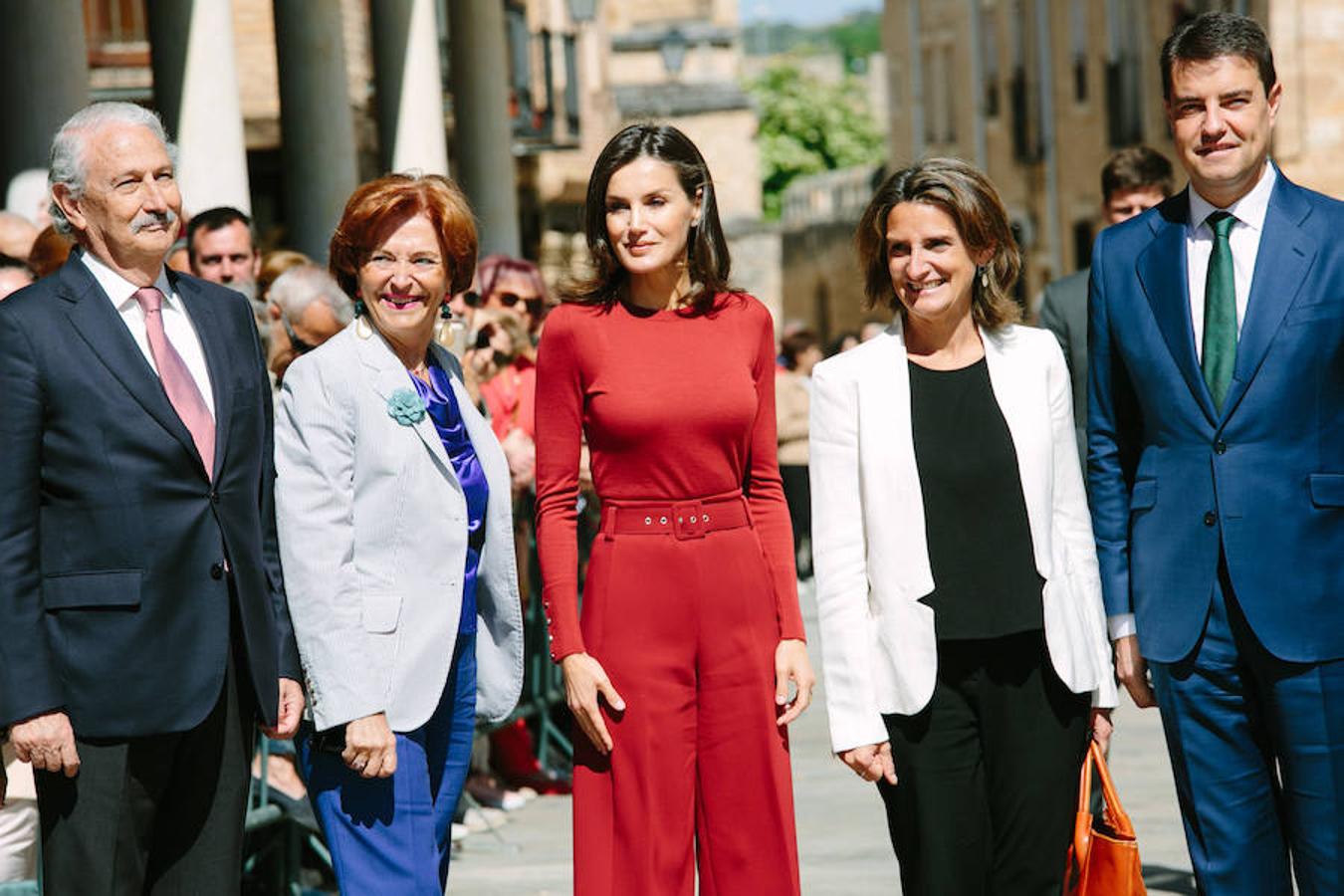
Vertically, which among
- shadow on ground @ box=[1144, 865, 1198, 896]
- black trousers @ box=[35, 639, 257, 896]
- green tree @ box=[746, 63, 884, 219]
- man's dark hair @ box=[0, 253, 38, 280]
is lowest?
shadow on ground @ box=[1144, 865, 1198, 896]

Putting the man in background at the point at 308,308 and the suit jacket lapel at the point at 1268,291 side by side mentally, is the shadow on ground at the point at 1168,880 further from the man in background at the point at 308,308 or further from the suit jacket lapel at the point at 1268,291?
the man in background at the point at 308,308

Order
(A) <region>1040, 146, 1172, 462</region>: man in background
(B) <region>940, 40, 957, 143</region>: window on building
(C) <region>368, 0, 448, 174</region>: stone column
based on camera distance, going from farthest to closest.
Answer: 1. (B) <region>940, 40, 957, 143</region>: window on building
2. (C) <region>368, 0, 448, 174</region>: stone column
3. (A) <region>1040, 146, 1172, 462</region>: man in background

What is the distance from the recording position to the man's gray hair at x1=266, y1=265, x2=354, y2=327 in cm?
Answer: 754

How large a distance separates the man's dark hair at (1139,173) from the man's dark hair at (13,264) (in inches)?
138

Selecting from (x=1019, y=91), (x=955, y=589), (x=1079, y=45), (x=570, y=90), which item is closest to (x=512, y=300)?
(x=955, y=589)

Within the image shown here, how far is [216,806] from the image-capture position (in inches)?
197

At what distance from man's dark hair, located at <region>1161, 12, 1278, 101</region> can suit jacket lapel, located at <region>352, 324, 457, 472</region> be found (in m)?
1.91

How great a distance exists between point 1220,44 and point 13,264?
12.4 ft

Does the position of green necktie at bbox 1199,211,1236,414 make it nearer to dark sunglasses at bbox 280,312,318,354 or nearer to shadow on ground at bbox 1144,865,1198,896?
shadow on ground at bbox 1144,865,1198,896

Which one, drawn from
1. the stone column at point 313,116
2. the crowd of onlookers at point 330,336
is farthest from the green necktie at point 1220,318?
the stone column at point 313,116

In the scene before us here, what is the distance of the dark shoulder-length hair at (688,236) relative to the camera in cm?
535

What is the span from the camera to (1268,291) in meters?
5.12

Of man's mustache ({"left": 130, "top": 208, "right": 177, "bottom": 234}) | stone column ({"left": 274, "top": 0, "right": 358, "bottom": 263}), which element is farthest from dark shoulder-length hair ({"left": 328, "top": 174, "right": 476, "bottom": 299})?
stone column ({"left": 274, "top": 0, "right": 358, "bottom": 263})

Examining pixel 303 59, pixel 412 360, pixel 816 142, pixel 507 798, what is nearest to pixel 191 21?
pixel 303 59
